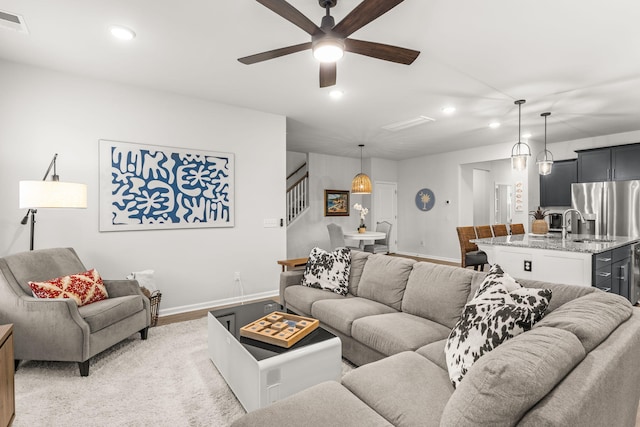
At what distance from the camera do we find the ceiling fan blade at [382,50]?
1.99 meters

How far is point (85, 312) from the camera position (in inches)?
97.2

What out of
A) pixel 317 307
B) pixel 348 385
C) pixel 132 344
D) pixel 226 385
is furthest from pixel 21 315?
→ pixel 348 385

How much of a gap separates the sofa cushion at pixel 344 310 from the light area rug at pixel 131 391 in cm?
33

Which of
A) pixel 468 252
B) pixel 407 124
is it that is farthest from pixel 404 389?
pixel 407 124

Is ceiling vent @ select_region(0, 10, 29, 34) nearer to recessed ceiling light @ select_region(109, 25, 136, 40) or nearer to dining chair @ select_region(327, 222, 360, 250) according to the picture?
recessed ceiling light @ select_region(109, 25, 136, 40)

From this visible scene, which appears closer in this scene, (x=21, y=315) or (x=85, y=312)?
(x=21, y=315)

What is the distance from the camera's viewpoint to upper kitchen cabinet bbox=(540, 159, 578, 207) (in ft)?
19.9

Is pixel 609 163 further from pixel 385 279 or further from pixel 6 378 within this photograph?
pixel 6 378

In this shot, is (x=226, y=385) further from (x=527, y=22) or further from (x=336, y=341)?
(x=527, y=22)

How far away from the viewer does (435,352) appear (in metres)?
1.74

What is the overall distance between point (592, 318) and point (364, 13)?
174 cm

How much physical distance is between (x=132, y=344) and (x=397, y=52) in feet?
10.6

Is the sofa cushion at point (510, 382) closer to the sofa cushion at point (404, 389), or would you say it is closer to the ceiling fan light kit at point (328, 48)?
the sofa cushion at point (404, 389)

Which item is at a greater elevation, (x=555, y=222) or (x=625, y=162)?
(x=625, y=162)
